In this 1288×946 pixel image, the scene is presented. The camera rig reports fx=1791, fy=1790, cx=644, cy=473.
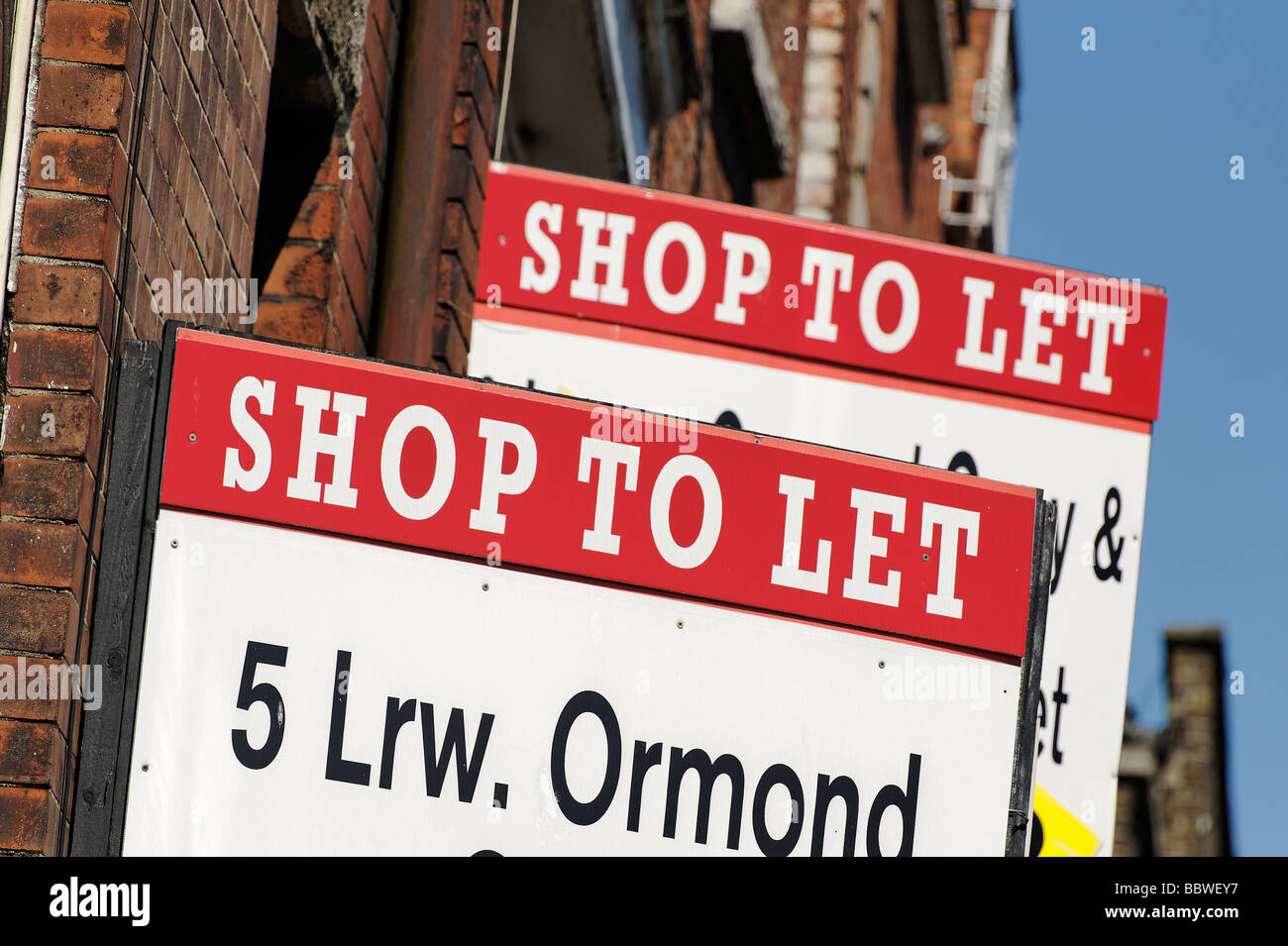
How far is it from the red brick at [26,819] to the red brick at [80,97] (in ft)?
2.78

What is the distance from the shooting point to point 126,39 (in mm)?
2338

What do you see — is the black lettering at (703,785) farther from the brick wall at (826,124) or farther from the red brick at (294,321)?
the brick wall at (826,124)

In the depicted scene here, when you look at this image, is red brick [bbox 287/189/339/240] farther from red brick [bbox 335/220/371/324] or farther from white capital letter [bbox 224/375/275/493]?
white capital letter [bbox 224/375/275/493]

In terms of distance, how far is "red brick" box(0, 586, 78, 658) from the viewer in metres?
2.19

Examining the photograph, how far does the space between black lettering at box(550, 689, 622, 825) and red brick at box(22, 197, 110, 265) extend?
838mm

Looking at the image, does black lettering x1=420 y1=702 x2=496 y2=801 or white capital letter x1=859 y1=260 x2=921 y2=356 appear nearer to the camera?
black lettering x1=420 y1=702 x2=496 y2=801

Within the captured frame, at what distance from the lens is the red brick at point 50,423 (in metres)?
2.26

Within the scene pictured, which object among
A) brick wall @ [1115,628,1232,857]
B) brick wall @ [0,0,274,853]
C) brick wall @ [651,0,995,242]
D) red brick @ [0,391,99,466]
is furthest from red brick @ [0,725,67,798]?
brick wall @ [1115,628,1232,857]

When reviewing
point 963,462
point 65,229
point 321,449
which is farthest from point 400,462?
point 963,462

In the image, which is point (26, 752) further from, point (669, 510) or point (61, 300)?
point (669, 510)

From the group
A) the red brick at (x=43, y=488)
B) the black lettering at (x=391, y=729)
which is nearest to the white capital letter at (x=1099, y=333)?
the black lettering at (x=391, y=729)
